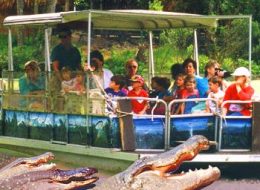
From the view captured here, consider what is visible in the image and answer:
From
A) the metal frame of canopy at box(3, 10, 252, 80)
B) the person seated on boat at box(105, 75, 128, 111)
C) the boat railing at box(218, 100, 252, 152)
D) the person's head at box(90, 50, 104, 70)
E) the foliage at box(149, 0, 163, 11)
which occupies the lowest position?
the boat railing at box(218, 100, 252, 152)

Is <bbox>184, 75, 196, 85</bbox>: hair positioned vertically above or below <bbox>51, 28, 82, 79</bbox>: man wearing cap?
below

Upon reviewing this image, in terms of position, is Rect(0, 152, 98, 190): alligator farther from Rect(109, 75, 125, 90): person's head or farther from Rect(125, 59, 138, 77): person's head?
Rect(125, 59, 138, 77): person's head

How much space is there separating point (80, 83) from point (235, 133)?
1902mm

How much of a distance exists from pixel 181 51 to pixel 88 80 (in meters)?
4.08

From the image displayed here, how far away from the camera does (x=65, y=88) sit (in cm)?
953

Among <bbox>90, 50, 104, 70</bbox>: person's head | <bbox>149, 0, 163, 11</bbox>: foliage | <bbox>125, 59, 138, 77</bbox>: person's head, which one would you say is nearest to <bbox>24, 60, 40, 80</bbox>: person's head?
<bbox>90, 50, 104, 70</bbox>: person's head

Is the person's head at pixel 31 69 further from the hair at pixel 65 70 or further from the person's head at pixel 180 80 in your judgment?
the person's head at pixel 180 80

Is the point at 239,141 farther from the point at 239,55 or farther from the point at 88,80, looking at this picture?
the point at 239,55

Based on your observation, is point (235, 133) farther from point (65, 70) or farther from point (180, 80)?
point (65, 70)

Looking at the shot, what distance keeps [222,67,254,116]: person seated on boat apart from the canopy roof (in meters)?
1.39

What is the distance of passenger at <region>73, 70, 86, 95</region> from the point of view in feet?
29.9

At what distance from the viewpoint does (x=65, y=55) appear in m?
10.1

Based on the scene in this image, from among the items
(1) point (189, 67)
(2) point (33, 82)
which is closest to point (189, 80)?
(1) point (189, 67)

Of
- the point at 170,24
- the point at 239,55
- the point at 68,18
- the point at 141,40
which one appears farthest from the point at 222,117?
the point at 239,55
